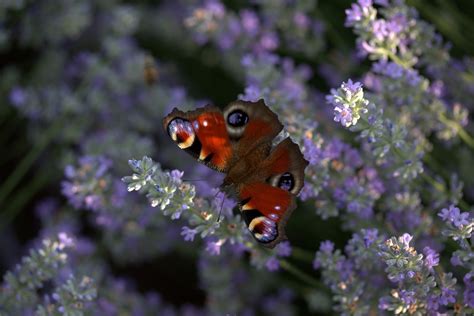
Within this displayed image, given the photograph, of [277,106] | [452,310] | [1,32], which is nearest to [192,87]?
[1,32]

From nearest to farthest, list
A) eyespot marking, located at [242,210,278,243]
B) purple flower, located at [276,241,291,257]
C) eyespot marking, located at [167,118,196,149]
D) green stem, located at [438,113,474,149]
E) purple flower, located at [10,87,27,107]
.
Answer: eyespot marking, located at [242,210,278,243] → eyespot marking, located at [167,118,196,149] → purple flower, located at [276,241,291,257] → green stem, located at [438,113,474,149] → purple flower, located at [10,87,27,107]

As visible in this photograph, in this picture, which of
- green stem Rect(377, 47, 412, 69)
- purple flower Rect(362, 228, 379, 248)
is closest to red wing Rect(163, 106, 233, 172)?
purple flower Rect(362, 228, 379, 248)

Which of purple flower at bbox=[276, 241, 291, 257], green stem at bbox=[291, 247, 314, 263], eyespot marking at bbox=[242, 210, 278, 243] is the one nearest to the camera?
eyespot marking at bbox=[242, 210, 278, 243]

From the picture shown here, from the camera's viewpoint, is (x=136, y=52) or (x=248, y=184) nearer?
(x=248, y=184)

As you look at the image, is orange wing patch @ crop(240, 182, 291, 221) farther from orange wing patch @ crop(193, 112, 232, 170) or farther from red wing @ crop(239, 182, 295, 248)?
orange wing patch @ crop(193, 112, 232, 170)

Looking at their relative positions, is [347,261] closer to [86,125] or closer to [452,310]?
[452,310]
